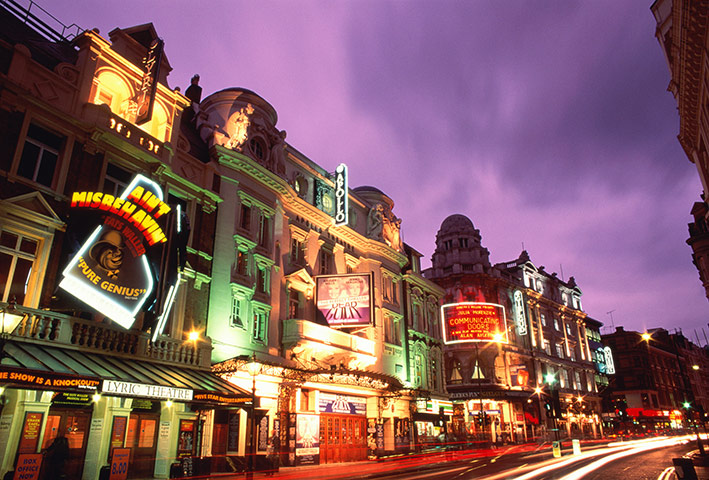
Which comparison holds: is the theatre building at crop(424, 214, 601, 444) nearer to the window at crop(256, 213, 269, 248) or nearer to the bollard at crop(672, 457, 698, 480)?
the window at crop(256, 213, 269, 248)

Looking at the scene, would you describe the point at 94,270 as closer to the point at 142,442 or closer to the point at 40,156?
the point at 40,156

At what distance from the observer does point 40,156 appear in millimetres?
17766

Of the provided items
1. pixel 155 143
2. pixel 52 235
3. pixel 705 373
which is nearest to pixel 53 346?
pixel 52 235

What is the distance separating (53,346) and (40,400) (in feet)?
5.70

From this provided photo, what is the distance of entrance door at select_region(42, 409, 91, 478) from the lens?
1585cm

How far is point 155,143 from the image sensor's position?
70.7 feet

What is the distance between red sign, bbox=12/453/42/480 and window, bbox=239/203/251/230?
631 inches

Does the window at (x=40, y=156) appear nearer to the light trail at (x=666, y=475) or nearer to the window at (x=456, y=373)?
the light trail at (x=666, y=475)

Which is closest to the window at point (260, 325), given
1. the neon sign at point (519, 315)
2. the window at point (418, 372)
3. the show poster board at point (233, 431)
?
the show poster board at point (233, 431)

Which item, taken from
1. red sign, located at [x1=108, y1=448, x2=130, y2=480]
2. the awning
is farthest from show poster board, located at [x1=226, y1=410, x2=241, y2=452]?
red sign, located at [x1=108, y1=448, x2=130, y2=480]

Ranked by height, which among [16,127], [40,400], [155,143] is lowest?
[40,400]

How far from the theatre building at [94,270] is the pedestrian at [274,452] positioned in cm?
292

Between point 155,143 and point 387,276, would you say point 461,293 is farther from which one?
point 155,143

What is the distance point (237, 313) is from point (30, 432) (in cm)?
1126
